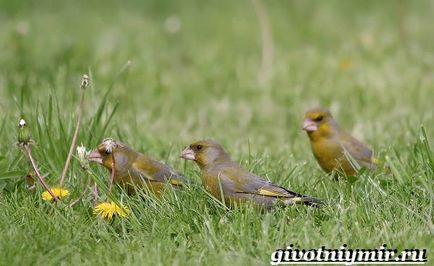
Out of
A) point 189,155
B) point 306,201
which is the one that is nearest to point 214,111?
point 189,155

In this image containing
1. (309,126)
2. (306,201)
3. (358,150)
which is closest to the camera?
(306,201)

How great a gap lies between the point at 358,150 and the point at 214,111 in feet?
6.84

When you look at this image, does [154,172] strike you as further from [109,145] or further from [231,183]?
[231,183]

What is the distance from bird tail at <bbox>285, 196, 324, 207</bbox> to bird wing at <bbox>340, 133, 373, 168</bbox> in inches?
52.1

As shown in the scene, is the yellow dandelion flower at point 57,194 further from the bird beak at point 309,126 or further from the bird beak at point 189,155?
the bird beak at point 309,126

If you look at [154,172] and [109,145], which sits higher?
[109,145]

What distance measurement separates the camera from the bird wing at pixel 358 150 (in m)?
6.08

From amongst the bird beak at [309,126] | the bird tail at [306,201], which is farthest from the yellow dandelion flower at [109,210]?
the bird beak at [309,126]

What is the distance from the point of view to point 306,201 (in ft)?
15.4

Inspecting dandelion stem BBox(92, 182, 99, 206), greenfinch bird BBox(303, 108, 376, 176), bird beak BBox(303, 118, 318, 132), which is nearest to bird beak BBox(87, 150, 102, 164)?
dandelion stem BBox(92, 182, 99, 206)

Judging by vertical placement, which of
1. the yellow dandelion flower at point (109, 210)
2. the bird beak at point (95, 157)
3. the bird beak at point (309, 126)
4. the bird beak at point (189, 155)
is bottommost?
the bird beak at point (309, 126)

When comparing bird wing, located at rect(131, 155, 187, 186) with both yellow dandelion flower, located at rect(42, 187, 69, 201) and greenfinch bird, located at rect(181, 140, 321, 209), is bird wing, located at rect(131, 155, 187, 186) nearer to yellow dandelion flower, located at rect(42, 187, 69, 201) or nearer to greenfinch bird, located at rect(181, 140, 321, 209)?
greenfinch bird, located at rect(181, 140, 321, 209)

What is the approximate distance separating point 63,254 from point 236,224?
79 cm

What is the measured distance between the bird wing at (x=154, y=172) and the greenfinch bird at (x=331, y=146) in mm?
1217
